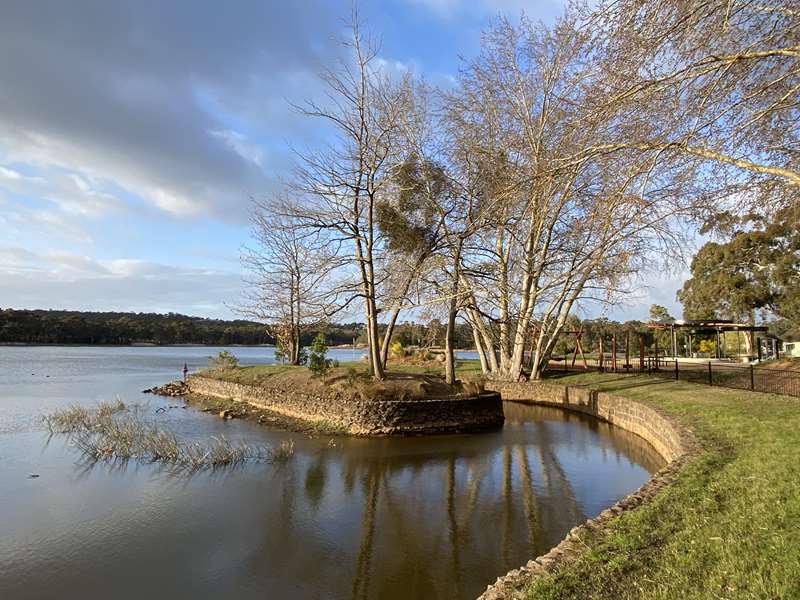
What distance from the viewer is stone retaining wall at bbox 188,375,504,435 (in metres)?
14.4

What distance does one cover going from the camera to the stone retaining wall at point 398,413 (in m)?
14.4

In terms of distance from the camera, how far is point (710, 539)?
15.4 feet

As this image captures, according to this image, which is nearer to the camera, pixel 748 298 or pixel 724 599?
pixel 724 599

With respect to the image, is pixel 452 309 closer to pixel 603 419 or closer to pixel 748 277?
pixel 603 419

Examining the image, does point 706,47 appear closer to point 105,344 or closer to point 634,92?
point 634,92

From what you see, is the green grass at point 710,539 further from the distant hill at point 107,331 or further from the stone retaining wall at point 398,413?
the distant hill at point 107,331

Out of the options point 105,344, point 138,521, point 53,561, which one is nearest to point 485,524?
point 138,521

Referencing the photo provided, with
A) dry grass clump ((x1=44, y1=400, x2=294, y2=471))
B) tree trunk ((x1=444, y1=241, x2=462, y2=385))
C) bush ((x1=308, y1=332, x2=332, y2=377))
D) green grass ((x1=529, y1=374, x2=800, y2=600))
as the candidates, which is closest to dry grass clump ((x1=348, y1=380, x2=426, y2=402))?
tree trunk ((x1=444, y1=241, x2=462, y2=385))

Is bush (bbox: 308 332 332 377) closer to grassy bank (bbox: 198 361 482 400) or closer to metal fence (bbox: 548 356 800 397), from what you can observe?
grassy bank (bbox: 198 361 482 400)

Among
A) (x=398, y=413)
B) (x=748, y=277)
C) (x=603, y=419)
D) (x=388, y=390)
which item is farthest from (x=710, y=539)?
(x=748, y=277)

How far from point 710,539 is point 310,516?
17.3ft

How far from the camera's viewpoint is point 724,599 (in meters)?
3.55

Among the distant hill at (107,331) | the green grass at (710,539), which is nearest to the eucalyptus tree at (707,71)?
the green grass at (710,539)

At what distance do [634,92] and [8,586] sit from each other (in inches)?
328
